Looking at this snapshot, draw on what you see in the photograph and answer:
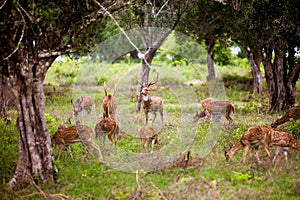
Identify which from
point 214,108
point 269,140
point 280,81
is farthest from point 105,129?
point 280,81

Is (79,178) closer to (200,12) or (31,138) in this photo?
(31,138)

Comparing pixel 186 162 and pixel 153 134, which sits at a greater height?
pixel 153 134

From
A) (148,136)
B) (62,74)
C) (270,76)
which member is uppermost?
(270,76)

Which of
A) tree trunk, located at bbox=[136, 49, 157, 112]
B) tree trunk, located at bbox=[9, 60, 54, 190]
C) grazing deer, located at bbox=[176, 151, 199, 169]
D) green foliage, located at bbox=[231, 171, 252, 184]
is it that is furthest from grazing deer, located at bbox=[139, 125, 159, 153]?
tree trunk, located at bbox=[136, 49, 157, 112]

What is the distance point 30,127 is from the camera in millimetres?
8477

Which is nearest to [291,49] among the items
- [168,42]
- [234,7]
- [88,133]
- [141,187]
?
[234,7]

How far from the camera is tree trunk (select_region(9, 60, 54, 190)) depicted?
8391 millimetres

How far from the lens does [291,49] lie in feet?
55.6

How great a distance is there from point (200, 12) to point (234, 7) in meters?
5.43

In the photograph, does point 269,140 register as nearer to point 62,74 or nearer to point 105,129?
point 105,129

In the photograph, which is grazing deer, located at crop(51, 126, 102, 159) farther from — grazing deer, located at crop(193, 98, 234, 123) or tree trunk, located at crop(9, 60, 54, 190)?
grazing deer, located at crop(193, 98, 234, 123)

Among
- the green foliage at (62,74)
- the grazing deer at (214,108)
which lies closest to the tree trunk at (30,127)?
the grazing deer at (214,108)

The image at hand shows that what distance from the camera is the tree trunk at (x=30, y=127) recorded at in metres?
8.39

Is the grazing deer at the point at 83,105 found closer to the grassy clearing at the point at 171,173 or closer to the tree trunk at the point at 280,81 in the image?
the grassy clearing at the point at 171,173
